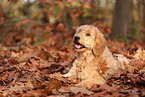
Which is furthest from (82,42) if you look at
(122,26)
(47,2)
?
(122,26)

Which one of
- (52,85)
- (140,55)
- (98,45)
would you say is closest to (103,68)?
(98,45)

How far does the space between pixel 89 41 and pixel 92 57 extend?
0.37 m

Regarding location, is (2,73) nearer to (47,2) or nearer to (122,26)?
(47,2)

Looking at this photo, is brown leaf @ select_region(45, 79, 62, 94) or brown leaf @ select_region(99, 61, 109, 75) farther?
brown leaf @ select_region(99, 61, 109, 75)

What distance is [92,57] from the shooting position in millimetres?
3896

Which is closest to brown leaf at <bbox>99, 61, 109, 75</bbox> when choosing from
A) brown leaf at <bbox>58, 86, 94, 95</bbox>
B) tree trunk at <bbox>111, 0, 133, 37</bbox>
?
brown leaf at <bbox>58, 86, 94, 95</bbox>

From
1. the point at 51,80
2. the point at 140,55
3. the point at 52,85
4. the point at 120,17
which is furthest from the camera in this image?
the point at 120,17

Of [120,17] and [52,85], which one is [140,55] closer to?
[52,85]

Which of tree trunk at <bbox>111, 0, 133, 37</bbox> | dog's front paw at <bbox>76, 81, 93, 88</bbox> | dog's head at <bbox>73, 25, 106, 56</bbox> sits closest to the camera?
dog's front paw at <bbox>76, 81, 93, 88</bbox>

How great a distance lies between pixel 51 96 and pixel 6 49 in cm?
463

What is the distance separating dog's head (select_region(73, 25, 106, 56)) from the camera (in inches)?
149

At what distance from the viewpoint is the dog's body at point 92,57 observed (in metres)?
3.80

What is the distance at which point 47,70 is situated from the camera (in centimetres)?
492

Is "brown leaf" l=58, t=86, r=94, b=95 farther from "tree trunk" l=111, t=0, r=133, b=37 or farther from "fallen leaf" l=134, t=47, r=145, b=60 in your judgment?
"tree trunk" l=111, t=0, r=133, b=37
